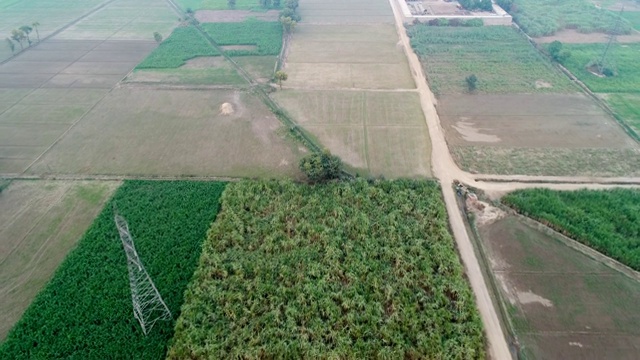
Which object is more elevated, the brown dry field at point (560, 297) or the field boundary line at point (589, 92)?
the field boundary line at point (589, 92)

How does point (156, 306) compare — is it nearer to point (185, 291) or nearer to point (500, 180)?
point (185, 291)

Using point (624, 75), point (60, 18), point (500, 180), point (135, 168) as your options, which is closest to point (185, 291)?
point (135, 168)

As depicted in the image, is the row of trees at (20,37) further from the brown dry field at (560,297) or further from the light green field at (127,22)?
the brown dry field at (560,297)

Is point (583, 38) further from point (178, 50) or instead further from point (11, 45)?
point (11, 45)

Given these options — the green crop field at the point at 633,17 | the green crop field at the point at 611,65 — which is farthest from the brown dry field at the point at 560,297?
the green crop field at the point at 633,17

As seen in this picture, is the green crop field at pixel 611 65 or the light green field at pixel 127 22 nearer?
the green crop field at pixel 611 65

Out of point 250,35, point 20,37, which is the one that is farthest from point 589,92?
point 20,37

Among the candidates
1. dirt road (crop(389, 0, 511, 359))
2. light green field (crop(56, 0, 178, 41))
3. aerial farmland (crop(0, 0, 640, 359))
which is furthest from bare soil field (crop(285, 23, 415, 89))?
light green field (crop(56, 0, 178, 41))
